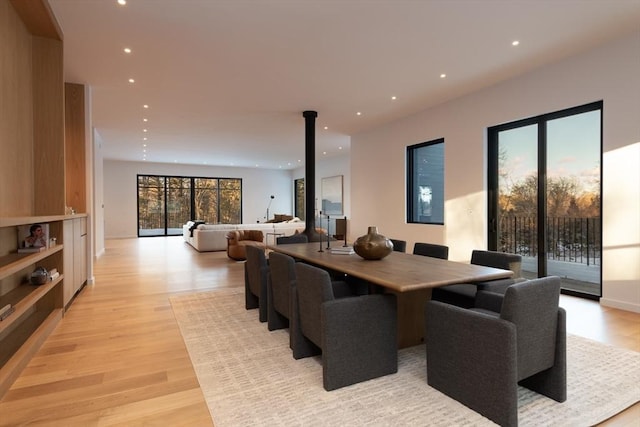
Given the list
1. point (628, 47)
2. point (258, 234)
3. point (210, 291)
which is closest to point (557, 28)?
point (628, 47)

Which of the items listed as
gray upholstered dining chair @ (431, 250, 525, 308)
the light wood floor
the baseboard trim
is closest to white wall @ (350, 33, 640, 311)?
the baseboard trim

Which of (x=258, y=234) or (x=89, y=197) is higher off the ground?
(x=89, y=197)

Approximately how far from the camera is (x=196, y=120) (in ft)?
23.8

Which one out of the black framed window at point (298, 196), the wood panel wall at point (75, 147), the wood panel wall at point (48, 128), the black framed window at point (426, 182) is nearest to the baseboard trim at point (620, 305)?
the black framed window at point (426, 182)

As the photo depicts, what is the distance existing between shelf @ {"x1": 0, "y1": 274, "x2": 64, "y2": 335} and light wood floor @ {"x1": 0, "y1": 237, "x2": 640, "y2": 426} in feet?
1.37

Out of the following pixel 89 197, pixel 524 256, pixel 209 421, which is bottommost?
pixel 209 421

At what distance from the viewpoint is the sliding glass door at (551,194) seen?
4.32 m

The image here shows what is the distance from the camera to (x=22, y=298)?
2.79 meters

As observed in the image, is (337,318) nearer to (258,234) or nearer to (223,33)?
(223,33)

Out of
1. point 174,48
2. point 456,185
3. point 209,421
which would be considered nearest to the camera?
point 209,421

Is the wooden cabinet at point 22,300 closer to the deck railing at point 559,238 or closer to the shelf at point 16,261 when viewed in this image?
the shelf at point 16,261

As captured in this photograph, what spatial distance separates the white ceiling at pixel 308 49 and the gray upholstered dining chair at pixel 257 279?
233 centimetres

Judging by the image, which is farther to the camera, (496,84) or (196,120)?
(196,120)

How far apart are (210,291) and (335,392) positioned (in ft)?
10.2
